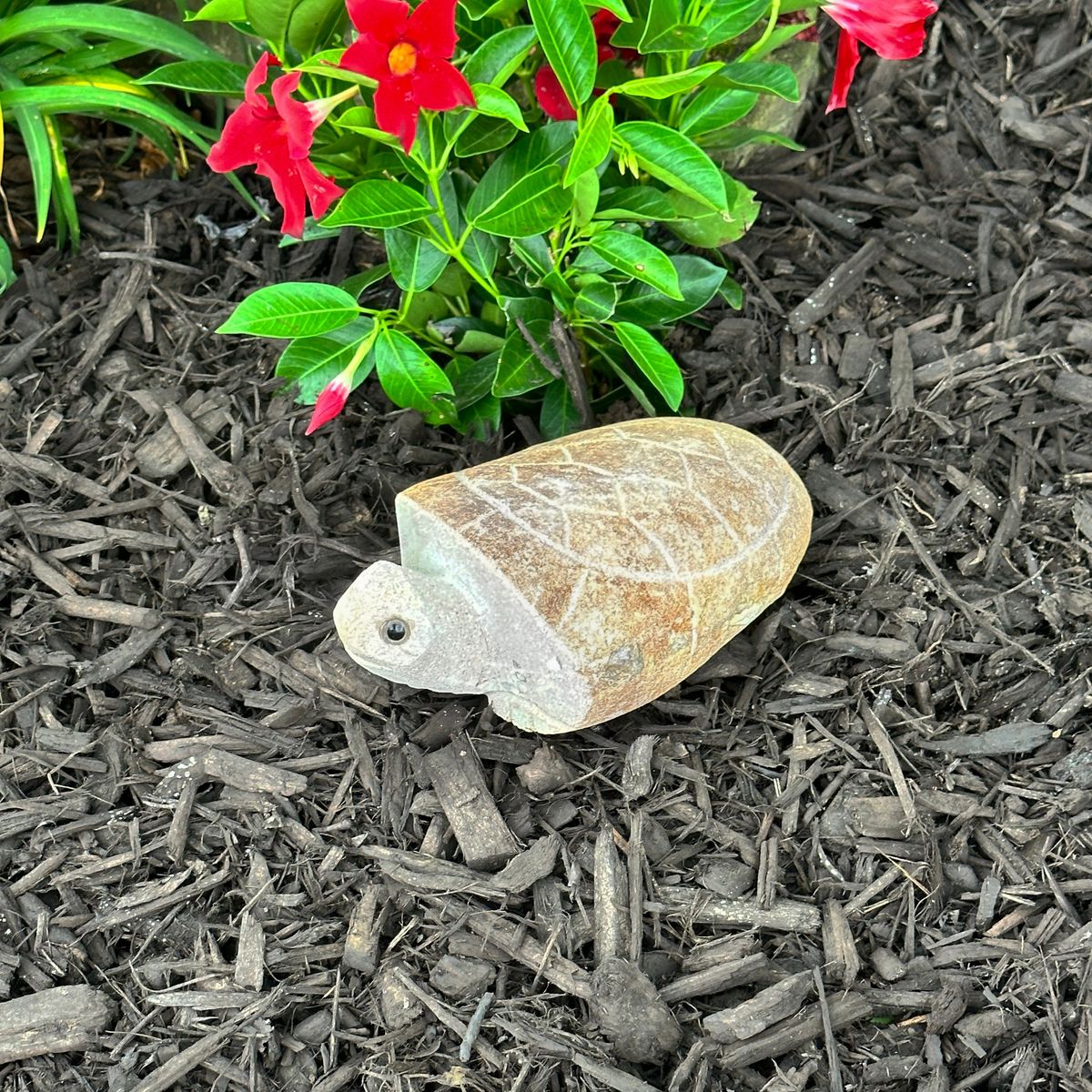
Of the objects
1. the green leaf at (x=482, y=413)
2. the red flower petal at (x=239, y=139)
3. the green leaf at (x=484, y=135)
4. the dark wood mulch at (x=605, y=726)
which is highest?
the red flower petal at (x=239, y=139)

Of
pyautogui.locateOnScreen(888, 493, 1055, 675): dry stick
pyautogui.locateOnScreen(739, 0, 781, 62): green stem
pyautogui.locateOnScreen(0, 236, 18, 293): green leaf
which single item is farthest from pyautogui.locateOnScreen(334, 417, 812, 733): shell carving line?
pyautogui.locateOnScreen(0, 236, 18, 293): green leaf

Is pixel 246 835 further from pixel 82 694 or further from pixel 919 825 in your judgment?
pixel 919 825

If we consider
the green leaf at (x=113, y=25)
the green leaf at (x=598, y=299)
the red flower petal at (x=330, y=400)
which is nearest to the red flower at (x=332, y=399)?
the red flower petal at (x=330, y=400)

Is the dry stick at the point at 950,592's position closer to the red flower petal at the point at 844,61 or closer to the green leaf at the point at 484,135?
the red flower petal at the point at 844,61

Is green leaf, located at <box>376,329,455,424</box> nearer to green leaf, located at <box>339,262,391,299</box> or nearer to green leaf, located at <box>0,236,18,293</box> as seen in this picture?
green leaf, located at <box>339,262,391,299</box>

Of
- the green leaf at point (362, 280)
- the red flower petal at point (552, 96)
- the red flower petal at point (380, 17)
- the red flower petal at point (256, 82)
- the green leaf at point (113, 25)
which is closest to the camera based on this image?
the red flower petal at point (380, 17)

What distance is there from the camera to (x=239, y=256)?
232cm

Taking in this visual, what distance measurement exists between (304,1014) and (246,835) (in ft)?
1.04

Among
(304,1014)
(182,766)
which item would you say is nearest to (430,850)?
(304,1014)

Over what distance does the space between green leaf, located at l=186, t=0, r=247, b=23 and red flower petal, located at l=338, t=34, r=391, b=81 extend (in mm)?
281

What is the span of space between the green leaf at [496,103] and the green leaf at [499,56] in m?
0.06

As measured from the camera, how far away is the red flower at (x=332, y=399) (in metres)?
1.67

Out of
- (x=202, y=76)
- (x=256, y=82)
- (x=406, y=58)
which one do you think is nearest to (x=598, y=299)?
(x=406, y=58)

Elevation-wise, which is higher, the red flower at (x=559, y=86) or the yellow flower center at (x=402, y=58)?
the yellow flower center at (x=402, y=58)
